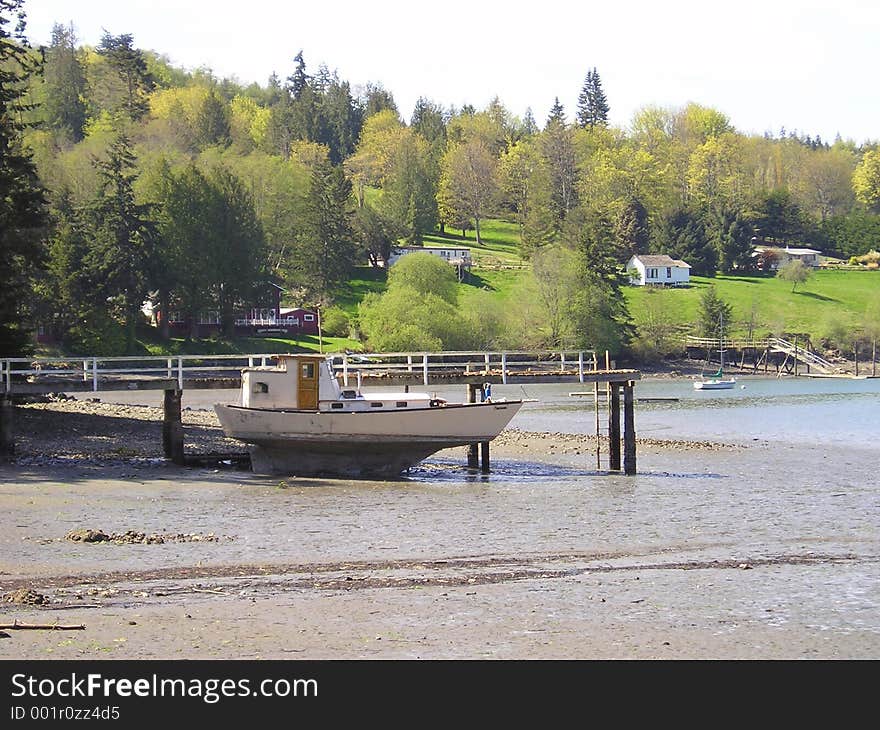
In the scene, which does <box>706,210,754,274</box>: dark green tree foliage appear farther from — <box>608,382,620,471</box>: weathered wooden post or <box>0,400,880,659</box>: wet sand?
<box>0,400,880,659</box>: wet sand

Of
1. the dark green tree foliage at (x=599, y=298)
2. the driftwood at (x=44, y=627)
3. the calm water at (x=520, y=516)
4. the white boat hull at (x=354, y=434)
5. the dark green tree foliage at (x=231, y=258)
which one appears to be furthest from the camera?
the dark green tree foliage at (x=599, y=298)

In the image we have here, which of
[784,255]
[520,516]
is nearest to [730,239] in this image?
[784,255]

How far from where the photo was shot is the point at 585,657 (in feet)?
56.4

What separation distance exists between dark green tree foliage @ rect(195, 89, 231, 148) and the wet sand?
435 feet

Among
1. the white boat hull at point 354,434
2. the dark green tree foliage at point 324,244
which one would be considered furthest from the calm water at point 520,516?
the dark green tree foliage at point 324,244

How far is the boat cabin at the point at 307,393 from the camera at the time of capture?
3891 centimetres

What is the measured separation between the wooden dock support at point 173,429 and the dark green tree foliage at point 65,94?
128 metres

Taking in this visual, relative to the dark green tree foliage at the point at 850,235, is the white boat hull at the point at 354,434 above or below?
below

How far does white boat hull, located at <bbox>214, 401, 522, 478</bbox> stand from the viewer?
38.7m

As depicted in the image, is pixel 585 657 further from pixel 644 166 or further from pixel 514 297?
pixel 644 166

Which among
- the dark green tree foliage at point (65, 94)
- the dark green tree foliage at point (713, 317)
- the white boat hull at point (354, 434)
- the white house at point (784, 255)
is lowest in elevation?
the white boat hull at point (354, 434)

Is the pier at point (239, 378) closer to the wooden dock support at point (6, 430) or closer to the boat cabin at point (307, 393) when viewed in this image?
the wooden dock support at point (6, 430)
